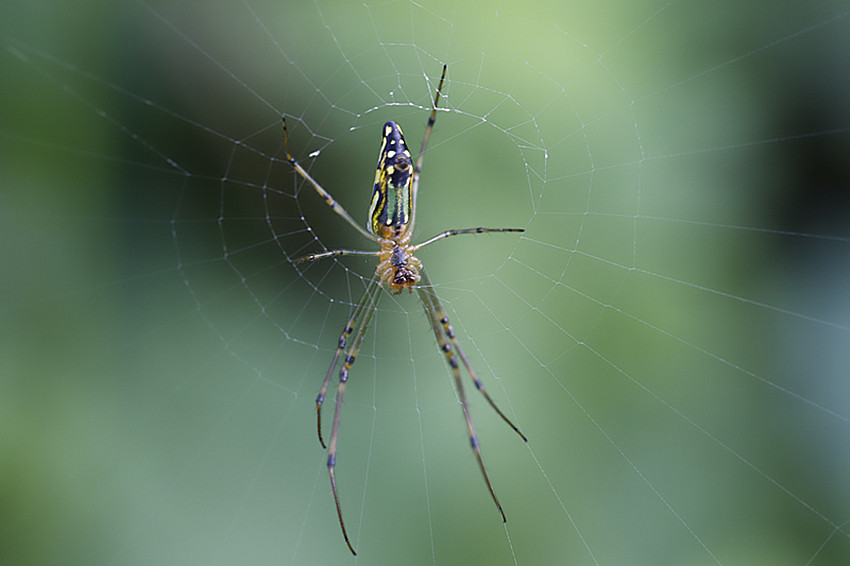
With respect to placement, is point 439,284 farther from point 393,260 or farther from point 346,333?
point 346,333

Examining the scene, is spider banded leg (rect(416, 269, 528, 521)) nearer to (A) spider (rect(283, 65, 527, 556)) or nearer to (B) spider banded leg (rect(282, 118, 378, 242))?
(A) spider (rect(283, 65, 527, 556))

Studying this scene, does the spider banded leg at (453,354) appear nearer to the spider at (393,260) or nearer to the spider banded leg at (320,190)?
the spider at (393,260)

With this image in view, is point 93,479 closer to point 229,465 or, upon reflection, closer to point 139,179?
point 229,465

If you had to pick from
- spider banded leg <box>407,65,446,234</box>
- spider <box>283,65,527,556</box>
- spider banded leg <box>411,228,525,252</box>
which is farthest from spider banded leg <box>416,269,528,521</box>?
spider banded leg <box>407,65,446,234</box>

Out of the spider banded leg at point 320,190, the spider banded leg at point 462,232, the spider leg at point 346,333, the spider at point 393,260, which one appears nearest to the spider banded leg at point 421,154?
the spider at point 393,260

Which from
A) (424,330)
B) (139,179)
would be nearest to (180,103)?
(139,179)

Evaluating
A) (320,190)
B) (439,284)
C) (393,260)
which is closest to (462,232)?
(439,284)
